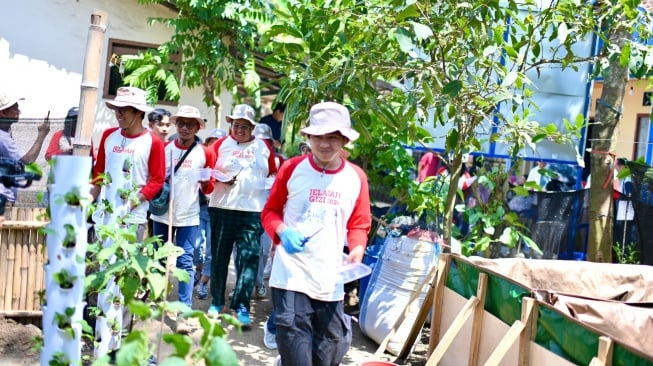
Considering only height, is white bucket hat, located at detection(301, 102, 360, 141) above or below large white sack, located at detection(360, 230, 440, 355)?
above

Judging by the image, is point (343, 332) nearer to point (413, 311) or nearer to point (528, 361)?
point (528, 361)

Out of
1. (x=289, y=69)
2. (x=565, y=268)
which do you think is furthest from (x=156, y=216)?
(x=565, y=268)

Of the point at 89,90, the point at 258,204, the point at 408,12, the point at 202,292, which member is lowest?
the point at 202,292

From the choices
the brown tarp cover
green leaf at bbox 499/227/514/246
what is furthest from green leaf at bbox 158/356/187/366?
green leaf at bbox 499/227/514/246

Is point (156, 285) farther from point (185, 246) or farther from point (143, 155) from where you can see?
point (185, 246)

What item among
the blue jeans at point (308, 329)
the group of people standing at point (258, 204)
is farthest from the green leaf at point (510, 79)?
the blue jeans at point (308, 329)

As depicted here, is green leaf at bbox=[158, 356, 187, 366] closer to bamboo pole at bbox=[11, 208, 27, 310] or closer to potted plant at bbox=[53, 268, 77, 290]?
potted plant at bbox=[53, 268, 77, 290]

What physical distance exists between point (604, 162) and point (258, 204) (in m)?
3.24

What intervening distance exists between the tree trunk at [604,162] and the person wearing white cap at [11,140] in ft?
16.0

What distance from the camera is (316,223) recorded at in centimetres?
415

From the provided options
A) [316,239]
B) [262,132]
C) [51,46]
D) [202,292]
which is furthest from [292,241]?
[51,46]

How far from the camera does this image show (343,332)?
4344 mm

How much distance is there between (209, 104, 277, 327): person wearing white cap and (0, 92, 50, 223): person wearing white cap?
1461 millimetres

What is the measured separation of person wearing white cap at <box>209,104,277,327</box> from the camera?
643cm
